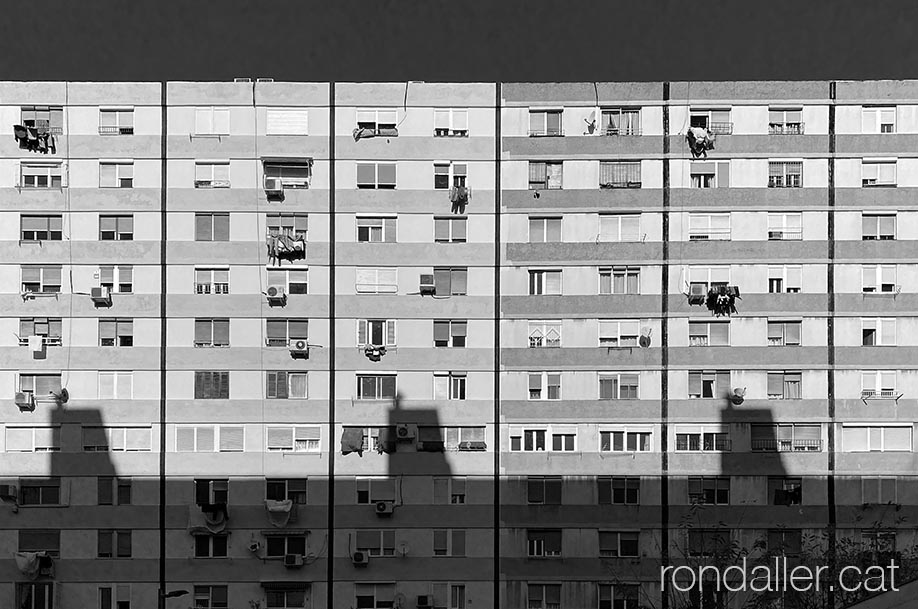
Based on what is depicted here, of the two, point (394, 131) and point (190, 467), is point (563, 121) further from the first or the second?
point (190, 467)

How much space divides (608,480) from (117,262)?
1863 centimetres

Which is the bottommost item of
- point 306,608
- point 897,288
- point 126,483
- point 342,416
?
point 306,608

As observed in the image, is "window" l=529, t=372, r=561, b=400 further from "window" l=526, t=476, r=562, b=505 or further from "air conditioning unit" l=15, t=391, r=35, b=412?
"air conditioning unit" l=15, t=391, r=35, b=412

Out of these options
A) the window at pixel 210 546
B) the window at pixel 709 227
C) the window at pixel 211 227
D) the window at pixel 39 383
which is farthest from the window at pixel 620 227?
the window at pixel 39 383

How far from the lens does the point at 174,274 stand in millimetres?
28500

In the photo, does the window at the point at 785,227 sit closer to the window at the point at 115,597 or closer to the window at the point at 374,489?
the window at the point at 374,489

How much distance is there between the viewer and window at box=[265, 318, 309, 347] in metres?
28.6

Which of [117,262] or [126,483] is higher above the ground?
[117,262]

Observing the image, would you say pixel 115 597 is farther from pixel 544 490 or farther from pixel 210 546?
pixel 544 490

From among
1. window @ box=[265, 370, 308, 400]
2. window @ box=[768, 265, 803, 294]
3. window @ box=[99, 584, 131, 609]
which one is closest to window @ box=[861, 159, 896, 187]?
window @ box=[768, 265, 803, 294]

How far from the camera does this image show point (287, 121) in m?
28.7

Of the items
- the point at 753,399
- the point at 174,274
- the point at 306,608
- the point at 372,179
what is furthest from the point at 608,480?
the point at 174,274

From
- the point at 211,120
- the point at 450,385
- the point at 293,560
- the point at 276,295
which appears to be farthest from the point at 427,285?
the point at 293,560

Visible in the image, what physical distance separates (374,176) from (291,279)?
15.1 feet
